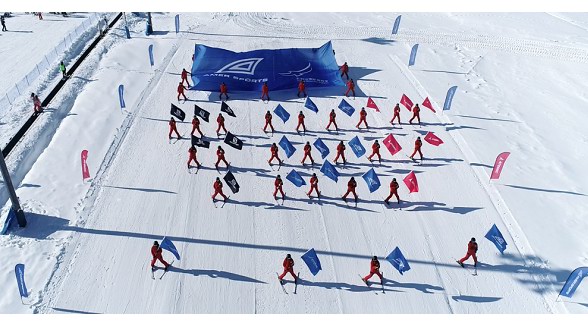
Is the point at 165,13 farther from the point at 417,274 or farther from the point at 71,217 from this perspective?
the point at 417,274

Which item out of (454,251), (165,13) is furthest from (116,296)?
(165,13)

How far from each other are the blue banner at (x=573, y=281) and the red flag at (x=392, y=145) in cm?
666

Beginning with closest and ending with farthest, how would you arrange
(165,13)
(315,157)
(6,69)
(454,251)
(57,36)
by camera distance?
1. (454,251)
2. (315,157)
3. (6,69)
4. (57,36)
5. (165,13)

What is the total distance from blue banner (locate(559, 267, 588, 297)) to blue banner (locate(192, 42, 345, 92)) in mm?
12856

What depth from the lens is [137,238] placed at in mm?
13633

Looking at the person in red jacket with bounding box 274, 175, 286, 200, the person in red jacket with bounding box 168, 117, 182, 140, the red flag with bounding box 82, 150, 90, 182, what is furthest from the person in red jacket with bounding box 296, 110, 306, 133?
the red flag with bounding box 82, 150, 90, 182

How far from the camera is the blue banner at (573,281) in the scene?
11.7 m

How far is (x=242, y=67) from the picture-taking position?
21.5 metres

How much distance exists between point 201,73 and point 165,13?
1253cm

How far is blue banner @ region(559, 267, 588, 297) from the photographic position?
1170cm

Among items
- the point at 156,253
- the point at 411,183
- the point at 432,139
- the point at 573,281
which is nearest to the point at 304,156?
the point at 411,183

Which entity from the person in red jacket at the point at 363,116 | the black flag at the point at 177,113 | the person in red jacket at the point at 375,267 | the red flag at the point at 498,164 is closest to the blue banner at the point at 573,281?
the person in red jacket at the point at 375,267

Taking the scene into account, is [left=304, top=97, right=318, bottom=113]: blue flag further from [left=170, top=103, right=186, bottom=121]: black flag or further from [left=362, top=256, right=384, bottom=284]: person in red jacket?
[left=362, top=256, right=384, bottom=284]: person in red jacket

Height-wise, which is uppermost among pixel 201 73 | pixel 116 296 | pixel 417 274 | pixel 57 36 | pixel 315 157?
pixel 57 36
